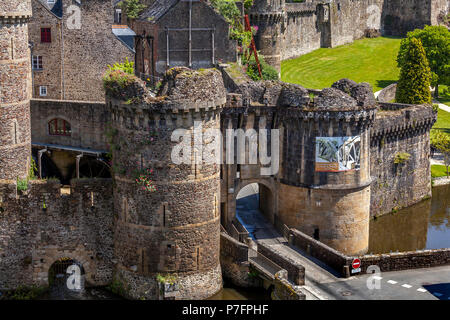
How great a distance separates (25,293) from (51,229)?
2911mm

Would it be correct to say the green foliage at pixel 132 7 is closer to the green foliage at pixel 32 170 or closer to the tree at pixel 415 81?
the green foliage at pixel 32 170

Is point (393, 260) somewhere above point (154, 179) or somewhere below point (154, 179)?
below

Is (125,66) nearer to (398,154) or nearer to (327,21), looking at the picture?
(398,154)

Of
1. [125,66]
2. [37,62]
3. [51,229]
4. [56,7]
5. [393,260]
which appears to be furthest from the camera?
[56,7]

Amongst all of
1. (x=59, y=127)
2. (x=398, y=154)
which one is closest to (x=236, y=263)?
(x=59, y=127)

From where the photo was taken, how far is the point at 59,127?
4578cm

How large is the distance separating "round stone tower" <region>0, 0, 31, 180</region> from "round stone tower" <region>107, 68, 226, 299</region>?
4.83 m

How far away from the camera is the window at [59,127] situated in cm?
4569

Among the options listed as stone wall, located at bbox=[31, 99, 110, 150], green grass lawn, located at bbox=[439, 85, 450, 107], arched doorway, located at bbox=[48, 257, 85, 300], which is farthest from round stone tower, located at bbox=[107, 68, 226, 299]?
green grass lawn, located at bbox=[439, 85, 450, 107]

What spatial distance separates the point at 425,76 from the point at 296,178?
24467 mm

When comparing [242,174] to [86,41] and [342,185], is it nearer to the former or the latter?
[342,185]

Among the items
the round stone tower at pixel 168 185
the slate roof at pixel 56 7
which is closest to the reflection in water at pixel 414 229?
the round stone tower at pixel 168 185

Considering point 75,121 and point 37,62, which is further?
point 37,62

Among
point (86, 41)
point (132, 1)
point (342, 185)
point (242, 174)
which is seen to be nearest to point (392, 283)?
point (342, 185)
